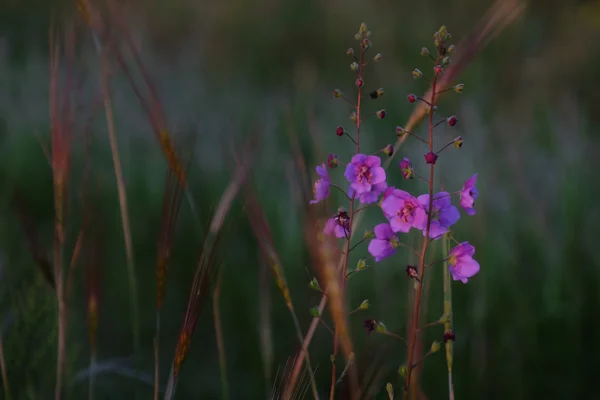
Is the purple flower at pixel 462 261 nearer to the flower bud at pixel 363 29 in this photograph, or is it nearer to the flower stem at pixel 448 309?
the flower stem at pixel 448 309

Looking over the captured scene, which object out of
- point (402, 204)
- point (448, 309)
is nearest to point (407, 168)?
point (402, 204)

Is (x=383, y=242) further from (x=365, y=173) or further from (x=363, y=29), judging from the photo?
(x=363, y=29)

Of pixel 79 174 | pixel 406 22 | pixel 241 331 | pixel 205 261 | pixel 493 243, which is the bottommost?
pixel 241 331

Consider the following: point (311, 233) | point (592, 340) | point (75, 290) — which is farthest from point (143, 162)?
point (311, 233)

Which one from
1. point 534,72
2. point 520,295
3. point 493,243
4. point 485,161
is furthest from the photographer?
point 534,72

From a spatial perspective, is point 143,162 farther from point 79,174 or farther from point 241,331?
point 241,331
